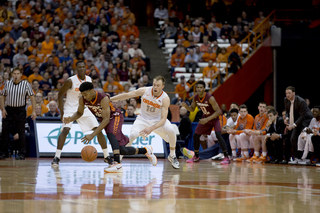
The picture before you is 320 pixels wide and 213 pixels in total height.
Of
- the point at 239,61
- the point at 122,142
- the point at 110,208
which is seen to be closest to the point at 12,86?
the point at 122,142

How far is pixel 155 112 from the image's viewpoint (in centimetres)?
923

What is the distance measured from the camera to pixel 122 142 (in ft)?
27.8

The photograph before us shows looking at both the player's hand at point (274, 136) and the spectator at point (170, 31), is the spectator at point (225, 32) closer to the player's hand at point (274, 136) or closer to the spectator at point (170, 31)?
the spectator at point (170, 31)

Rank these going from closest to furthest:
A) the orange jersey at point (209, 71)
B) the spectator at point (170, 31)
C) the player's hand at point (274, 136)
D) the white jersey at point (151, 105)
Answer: the white jersey at point (151, 105) → the player's hand at point (274, 136) → the orange jersey at point (209, 71) → the spectator at point (170, 31)

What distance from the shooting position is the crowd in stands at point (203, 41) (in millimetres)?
19297

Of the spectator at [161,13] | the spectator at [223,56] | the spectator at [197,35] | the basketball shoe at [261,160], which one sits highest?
the spectator at [161,13]

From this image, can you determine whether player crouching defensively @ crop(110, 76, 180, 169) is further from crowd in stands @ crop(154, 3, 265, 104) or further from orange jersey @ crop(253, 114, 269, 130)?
crowd in stands @ crop(154, 3, 265, 104)

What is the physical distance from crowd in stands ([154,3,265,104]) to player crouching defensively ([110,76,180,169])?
25.7 ft

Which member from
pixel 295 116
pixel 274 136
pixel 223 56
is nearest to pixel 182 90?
pixel 223 56

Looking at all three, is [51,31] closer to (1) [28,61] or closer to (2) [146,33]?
(1) [28,61]

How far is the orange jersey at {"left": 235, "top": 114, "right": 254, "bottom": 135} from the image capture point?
13479 millimetres

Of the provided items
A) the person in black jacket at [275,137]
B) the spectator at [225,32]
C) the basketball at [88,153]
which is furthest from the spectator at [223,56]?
the basketball at [88,153]

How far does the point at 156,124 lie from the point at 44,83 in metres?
9.17

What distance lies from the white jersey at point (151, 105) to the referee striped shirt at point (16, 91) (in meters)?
3.74
